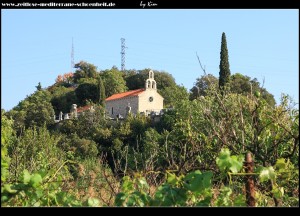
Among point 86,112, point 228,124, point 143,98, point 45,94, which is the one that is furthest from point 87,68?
point 228,124

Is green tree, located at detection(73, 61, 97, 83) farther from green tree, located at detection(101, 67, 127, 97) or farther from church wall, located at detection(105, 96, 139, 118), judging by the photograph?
church wall, located at detection(105, 96, 139, 118)

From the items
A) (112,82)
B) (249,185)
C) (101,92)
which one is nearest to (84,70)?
(112,82)

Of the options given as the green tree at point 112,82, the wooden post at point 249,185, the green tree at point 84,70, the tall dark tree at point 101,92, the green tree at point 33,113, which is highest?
the green tree at point 84,70

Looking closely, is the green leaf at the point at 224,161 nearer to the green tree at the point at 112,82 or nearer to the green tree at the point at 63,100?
the green tree at the point at 63,100

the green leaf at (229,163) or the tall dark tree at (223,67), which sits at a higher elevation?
the tall dark tree at (223,67)

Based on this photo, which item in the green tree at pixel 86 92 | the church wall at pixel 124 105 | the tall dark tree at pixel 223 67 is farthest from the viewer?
the green tree at pixel 86 92

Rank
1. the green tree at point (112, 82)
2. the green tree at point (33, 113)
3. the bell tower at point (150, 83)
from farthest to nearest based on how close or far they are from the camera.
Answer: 1. the green tree at point (112, 82)
2. the bell tower at point (150, 83)
3. the green tree at point (33, 113)

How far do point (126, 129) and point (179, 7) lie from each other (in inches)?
1405

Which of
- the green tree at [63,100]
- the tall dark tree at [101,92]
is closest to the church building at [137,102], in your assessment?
the tall dark tree at [101,92]

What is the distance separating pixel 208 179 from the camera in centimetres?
190

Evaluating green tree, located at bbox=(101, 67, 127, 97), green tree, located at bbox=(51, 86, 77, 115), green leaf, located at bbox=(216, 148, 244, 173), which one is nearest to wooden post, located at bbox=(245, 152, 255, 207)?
green leaf, located at bbox=(216, 148, 244, 173)

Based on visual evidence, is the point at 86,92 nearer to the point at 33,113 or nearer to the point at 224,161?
the point at 33,113

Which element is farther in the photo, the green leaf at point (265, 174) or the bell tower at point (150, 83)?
the bell tower at point (150, 83)

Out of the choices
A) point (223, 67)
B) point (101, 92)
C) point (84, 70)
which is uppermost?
point (84, 70)
